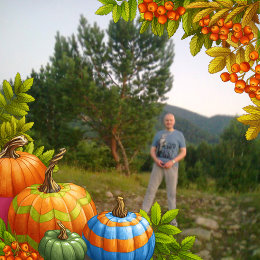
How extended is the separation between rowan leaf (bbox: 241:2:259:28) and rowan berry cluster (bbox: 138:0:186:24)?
7.8 inches

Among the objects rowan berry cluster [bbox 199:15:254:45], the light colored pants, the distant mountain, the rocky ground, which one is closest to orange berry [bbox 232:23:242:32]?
rowan berry cluster [bbox 199:15:254:45]

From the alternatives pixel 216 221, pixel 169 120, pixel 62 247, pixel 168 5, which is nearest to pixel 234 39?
pixel 168 5

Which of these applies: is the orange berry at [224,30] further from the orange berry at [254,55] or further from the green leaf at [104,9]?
the green leaf at [104,9]

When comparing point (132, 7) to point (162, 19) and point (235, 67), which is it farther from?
point (235, 67)

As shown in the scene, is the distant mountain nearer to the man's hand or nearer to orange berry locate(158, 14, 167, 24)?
the man's hand

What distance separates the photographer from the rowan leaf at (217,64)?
0.83 meters

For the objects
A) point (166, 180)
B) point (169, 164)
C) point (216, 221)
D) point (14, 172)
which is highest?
point (14, 172)

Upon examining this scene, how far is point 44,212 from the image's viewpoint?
933mm

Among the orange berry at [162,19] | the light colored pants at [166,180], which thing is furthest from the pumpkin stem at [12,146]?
the light colored pants at [166,180]

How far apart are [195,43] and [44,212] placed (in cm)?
72

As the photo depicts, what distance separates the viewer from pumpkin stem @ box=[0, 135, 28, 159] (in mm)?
1067

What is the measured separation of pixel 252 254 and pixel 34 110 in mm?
7192

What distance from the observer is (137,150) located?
10.3m

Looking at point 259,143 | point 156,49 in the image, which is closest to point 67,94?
point 156,49
